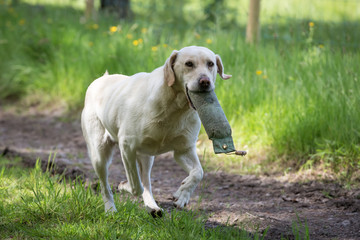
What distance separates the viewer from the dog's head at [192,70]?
319 cm

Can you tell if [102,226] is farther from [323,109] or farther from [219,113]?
[323,109]

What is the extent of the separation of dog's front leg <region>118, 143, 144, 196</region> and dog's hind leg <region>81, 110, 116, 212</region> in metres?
0.24

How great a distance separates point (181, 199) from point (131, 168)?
1.89 feet

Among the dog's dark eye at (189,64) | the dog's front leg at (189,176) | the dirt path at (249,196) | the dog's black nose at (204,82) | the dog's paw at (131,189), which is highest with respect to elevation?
the dog's dark eye at (189,64)

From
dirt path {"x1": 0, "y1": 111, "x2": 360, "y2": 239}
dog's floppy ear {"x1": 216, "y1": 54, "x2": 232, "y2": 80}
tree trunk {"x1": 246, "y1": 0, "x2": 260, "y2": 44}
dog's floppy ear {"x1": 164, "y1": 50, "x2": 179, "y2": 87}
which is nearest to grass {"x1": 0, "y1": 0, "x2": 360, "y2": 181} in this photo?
tree trunk {"x1": 246, "y1": 0, "x2": 260, "y2": 44}

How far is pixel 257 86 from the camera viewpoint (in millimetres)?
6016

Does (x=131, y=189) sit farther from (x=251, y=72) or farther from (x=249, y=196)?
(x=251, y=72)

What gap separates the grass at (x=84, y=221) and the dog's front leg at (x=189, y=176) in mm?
115

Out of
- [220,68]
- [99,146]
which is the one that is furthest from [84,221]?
[220,68]

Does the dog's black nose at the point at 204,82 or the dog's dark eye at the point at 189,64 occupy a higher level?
the dog's dark eye at the point at 189,64

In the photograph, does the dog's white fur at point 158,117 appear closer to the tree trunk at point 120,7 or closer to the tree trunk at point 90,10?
the tree trunk at point 90,10

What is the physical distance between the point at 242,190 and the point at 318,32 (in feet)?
10.4

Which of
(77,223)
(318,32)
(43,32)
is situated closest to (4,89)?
(43,32)

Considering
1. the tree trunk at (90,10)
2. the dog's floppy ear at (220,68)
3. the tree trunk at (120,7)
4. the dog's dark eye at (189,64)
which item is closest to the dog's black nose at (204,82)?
the dog's dark eye at (189,64)
